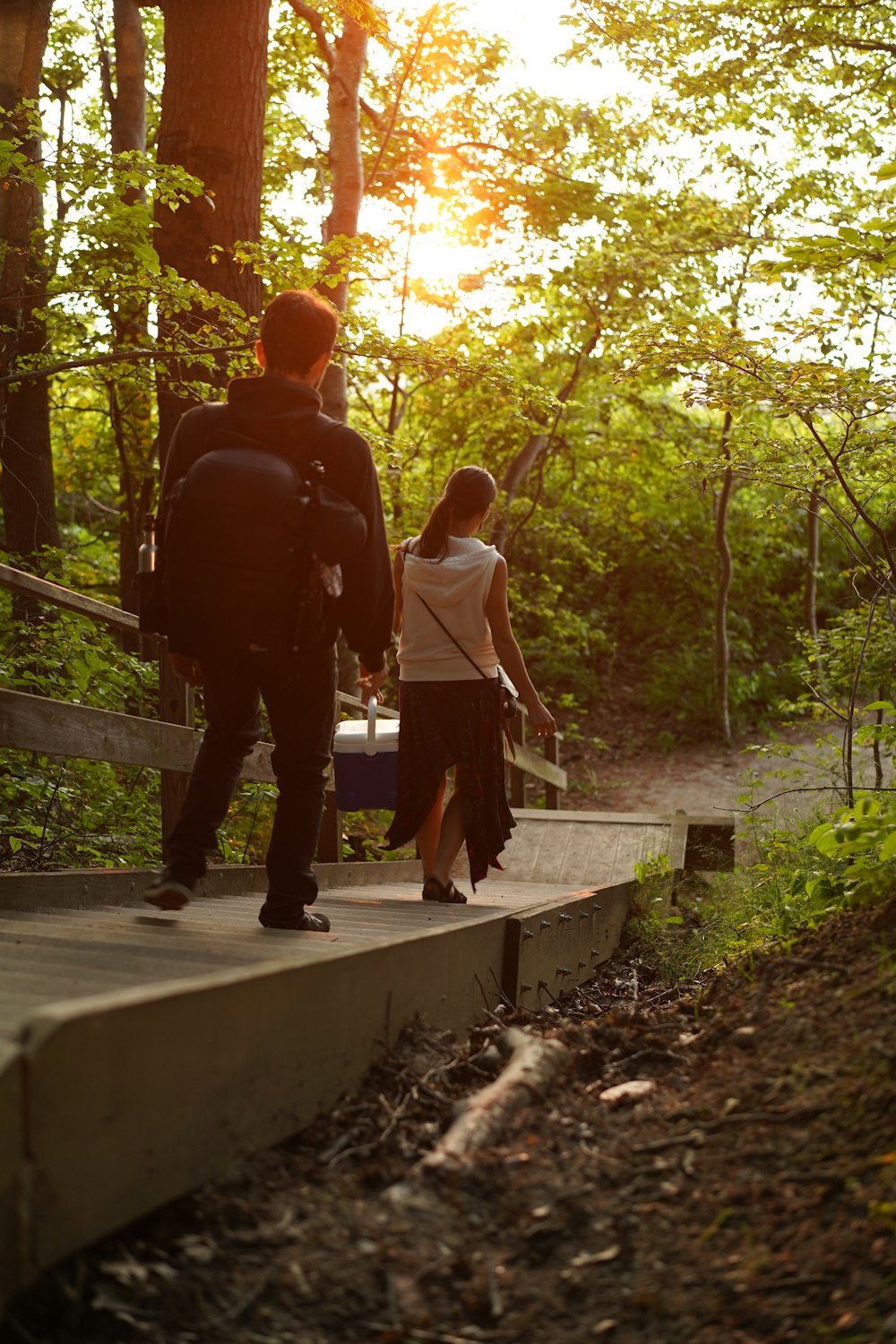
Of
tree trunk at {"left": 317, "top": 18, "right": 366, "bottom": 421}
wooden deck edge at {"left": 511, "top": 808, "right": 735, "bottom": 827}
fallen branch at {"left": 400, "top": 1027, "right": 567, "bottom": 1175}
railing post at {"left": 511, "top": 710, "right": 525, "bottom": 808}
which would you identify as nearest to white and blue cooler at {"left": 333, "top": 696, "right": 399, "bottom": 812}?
fallen branch at {"left": 400, "top": 1027, "right": 567, "bottom": 1175}

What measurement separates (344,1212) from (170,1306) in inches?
16.2

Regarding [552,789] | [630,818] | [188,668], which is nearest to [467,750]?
[188,668]

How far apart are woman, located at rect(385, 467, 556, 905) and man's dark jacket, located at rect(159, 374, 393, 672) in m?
1.51

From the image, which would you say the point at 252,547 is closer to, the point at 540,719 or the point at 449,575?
the point at 449,575

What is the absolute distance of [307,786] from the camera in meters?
3.84

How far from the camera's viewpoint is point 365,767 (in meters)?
6.16

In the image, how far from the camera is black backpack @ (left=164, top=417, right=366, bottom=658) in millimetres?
3395

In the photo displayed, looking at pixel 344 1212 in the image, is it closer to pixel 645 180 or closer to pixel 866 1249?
pixel 866 1249

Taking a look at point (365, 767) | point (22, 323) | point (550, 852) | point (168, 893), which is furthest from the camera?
point (550, 852)

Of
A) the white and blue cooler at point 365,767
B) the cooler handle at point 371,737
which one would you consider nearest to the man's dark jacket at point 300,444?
the cooler handle at point 371,737

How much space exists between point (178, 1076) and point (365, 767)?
3935 mm

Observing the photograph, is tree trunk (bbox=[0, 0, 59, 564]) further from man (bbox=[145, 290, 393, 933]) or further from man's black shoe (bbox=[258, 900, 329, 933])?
man's black shoe (bbox=[258, 900, 329, 933])

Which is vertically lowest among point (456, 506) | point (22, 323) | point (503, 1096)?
point (503, 1096)

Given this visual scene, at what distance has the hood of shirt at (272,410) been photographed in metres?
3.58
